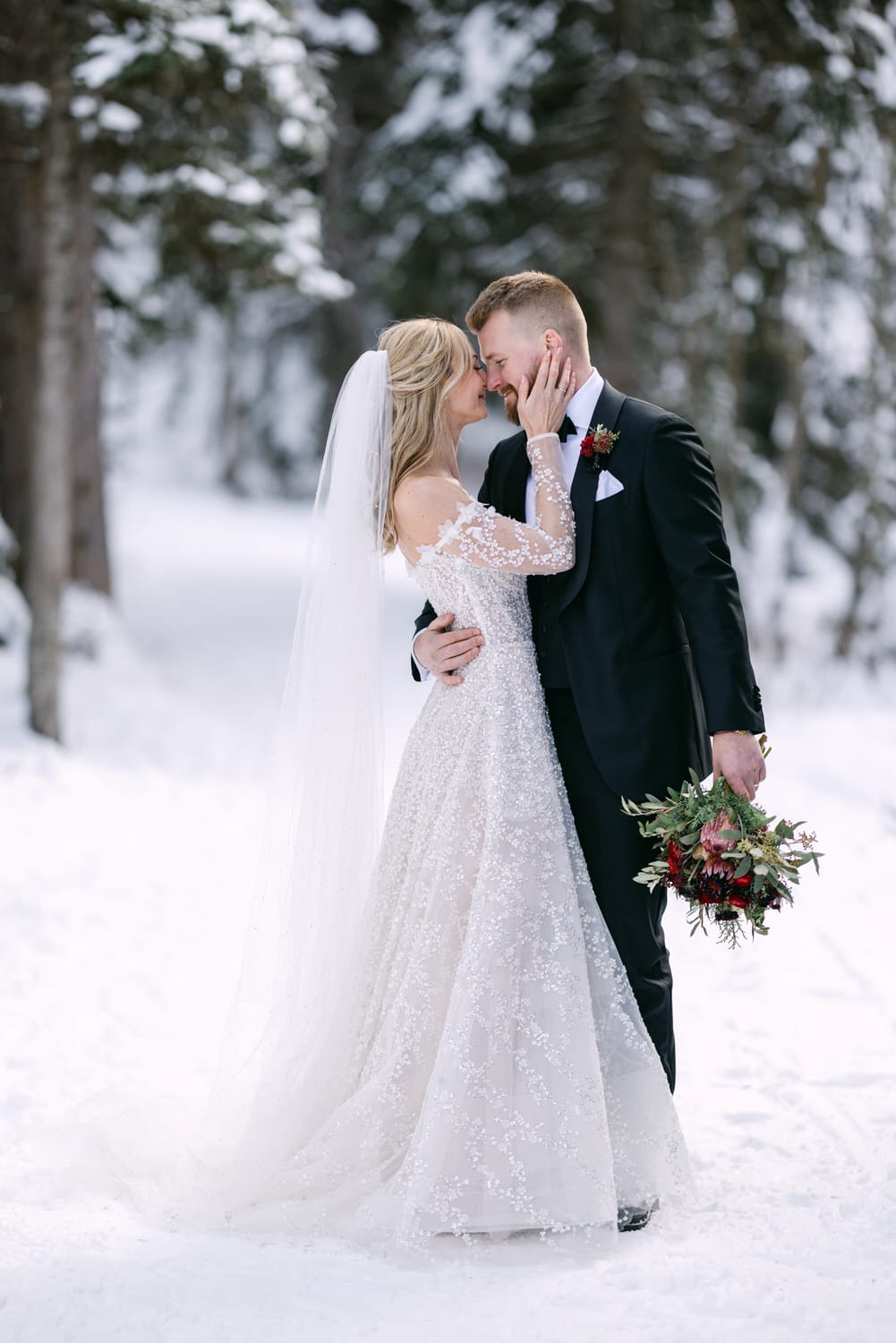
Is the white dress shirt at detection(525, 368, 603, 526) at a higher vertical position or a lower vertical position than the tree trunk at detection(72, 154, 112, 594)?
higher

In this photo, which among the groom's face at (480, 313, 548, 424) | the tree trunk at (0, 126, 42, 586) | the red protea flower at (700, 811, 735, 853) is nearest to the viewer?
the red protea flower at (700, 811, 735, 853)

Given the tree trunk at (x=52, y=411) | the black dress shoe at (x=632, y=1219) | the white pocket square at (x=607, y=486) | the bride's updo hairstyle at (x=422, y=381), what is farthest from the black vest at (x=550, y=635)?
the tree trunk at (x=52, y=411)

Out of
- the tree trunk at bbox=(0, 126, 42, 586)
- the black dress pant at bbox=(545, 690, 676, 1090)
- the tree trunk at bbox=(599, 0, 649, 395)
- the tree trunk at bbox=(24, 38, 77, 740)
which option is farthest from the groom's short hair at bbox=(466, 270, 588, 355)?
the tree trunk at bbox=(599, 0, 649, 395)

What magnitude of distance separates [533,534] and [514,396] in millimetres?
492

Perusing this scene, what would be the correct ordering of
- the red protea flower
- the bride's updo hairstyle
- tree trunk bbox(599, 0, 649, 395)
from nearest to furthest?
the red protea flower
the bride's updo hairstyle
tree trunk bbox(599, 0, 649, 395)

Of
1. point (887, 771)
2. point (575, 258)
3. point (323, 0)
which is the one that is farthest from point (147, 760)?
point (323, 0)

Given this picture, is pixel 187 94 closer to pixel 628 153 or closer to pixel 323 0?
pixel 628 153

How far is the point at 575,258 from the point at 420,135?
6.85 ft

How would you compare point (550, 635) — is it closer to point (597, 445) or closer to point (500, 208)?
point (597, 445)

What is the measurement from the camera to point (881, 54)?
10695mm

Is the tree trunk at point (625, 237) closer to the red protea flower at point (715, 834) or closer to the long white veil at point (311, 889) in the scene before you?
the long white veil at point (311, 889)

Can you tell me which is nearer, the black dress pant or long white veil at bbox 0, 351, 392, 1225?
the black dress pant

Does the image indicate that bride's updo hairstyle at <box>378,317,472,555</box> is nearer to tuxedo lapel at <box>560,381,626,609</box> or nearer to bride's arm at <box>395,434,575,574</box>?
bride's arm at <box>395,434,575,574</box>

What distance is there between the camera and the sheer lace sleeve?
11.1ft
